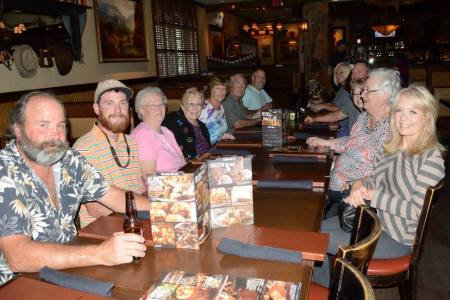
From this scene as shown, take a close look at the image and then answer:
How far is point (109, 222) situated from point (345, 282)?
97 centimetres

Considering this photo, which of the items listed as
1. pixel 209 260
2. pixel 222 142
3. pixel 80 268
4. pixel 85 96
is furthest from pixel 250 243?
pixel 85 96

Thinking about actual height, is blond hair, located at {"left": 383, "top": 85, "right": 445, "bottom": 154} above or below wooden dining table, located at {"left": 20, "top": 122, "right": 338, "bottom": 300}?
above

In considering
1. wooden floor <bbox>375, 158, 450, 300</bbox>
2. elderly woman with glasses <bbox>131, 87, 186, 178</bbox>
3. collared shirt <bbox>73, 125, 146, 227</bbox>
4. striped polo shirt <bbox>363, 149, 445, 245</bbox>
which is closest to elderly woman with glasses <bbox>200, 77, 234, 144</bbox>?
elderly woman with glasses <bbox>131, 87, 186, 178</bbox>

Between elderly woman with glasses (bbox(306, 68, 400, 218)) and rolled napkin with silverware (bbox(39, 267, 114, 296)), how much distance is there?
1842 millimetres

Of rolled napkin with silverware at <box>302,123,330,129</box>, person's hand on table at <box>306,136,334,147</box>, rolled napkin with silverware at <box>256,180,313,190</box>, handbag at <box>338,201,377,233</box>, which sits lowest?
handbag at <box>338,201,377,233</box>

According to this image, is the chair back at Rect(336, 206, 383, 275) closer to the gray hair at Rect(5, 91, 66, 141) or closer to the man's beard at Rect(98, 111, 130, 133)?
the gray hair at Rect(5, 91, 66, 141)

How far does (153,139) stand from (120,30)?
4.60 metres

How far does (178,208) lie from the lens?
4.19 feet

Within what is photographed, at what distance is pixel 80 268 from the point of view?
1271 millimetres

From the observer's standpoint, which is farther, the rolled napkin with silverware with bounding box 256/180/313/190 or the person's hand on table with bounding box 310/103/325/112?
the person's hand on table with bounding box 310/103/325/112

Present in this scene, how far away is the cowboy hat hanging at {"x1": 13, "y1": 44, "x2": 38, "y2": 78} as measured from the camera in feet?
14.5

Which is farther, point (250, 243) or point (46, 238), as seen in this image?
point (46, 238)

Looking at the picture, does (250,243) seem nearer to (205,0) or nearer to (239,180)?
(239,180)

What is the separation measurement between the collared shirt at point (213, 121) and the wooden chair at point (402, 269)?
7.56 ft
